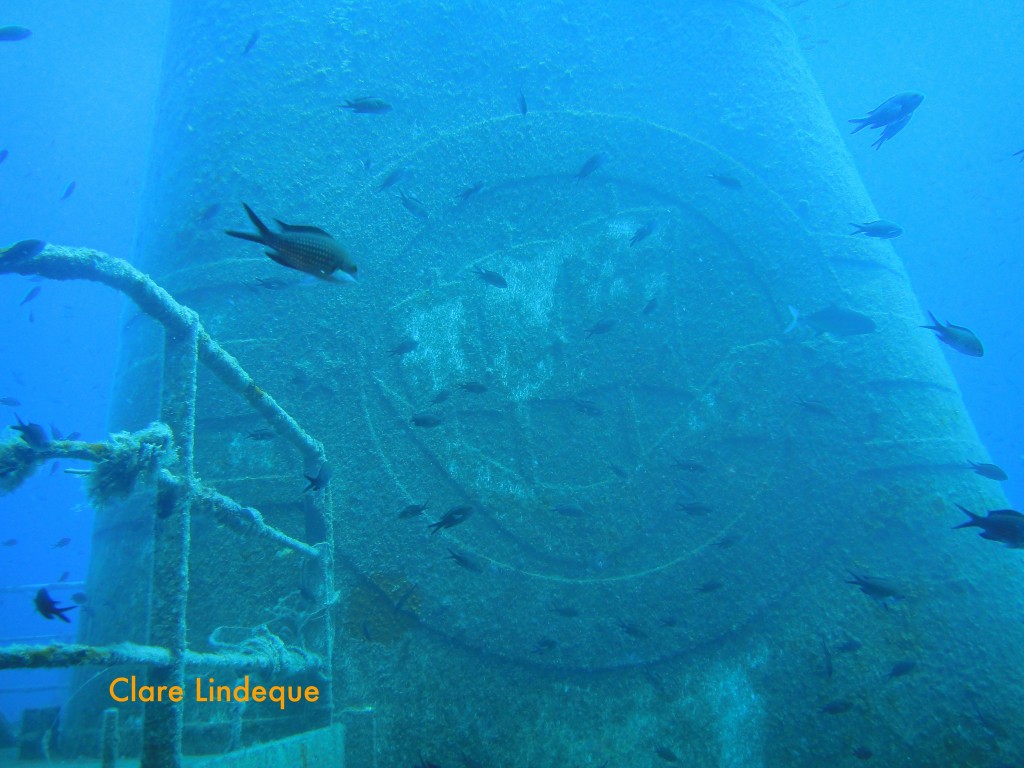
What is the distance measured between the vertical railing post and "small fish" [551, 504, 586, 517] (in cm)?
289

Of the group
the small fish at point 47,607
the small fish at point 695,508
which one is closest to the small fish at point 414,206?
the small fish at point 695,508

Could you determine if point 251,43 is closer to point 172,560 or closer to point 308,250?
point 308,250

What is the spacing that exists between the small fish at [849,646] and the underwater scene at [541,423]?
2 centimetres

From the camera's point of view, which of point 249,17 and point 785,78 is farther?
point 785,78

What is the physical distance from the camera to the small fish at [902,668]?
12.6ft

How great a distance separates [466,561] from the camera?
3965mm

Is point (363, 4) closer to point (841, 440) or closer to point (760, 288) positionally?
point (760, 288)

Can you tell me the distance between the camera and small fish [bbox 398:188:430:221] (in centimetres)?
496

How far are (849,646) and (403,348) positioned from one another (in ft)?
14.6

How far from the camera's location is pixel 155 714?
1.89 m

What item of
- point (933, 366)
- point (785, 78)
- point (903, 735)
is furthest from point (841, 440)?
point (785, 78)

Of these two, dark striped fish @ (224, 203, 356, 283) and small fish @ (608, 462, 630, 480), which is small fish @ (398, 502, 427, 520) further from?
dark striped fish @ (224, 203, 356, 283)

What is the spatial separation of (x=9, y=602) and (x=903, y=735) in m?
62.3

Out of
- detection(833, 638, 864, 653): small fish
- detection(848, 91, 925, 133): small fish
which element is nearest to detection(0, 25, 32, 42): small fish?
detection(848, 91, 925, 133): small fish
